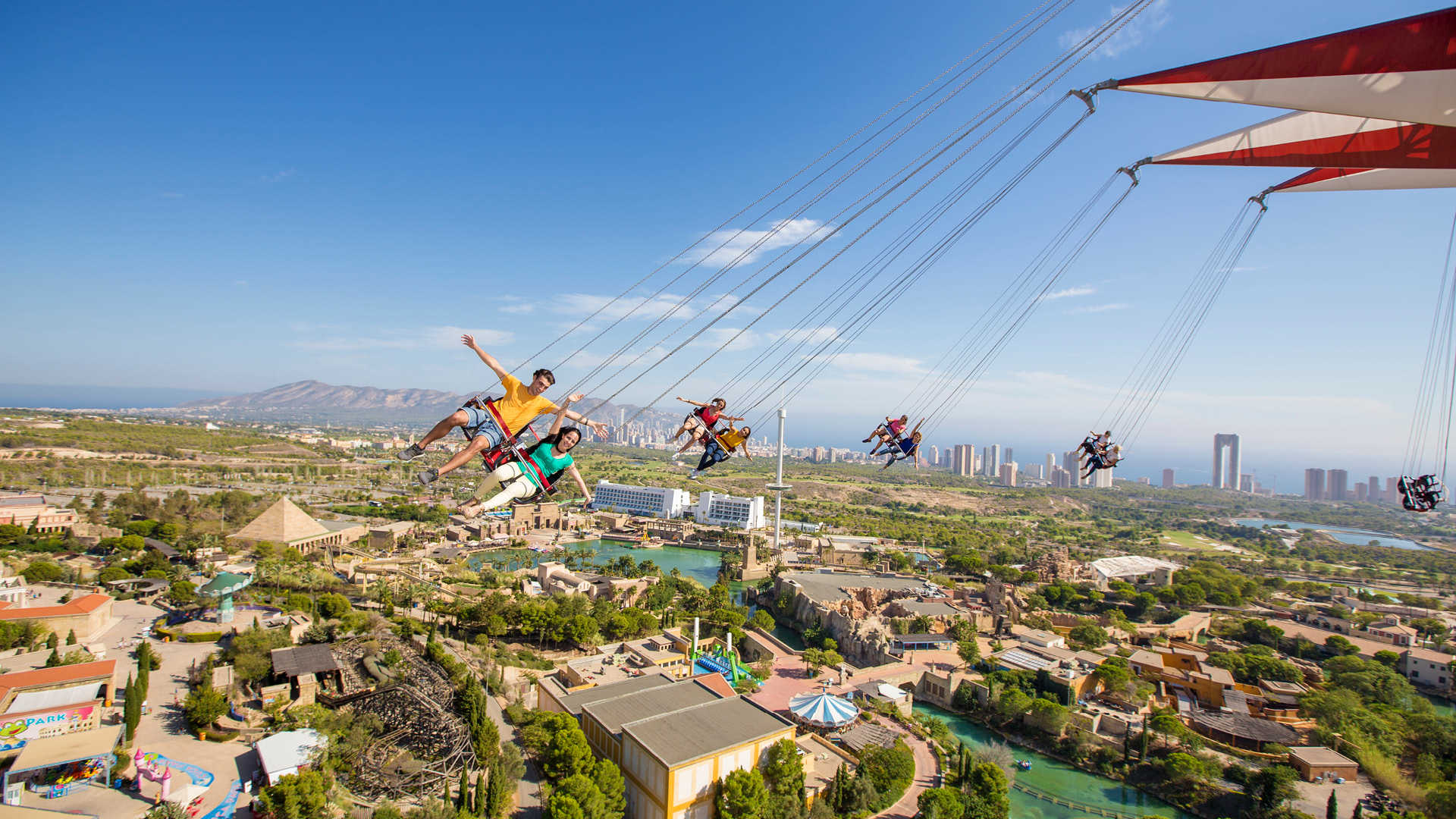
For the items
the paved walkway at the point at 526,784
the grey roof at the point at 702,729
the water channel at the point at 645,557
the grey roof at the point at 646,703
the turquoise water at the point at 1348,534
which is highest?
the grey roof at the point at 702,729

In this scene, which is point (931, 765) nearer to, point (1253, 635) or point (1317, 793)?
point (1317, 793)

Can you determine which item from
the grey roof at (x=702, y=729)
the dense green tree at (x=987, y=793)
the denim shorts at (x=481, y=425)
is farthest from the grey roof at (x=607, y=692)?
the denim shorts at (x=481, y=425)

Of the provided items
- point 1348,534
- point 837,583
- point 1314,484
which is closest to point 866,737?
point 837,583

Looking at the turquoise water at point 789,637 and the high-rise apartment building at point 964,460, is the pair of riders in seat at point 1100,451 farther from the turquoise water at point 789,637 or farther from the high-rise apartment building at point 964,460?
the high-rise apartment building at point 964,460

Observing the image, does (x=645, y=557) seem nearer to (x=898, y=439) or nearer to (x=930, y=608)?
(x=930, y=608)

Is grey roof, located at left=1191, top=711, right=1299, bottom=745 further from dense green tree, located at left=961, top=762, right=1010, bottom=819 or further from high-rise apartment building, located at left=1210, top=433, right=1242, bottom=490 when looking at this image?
high-rise apartment building, located at left=1210, top=433, right=1242, bottom=490

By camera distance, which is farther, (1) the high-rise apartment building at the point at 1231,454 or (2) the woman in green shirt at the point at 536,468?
(1) the high-rise apartment building at the point at 1231,454

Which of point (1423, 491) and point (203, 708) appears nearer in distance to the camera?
point (1423, 491)
